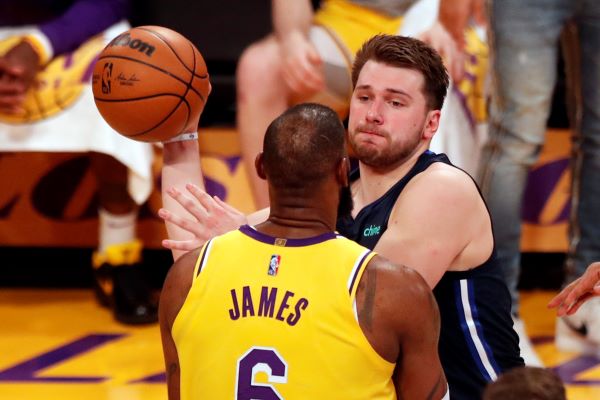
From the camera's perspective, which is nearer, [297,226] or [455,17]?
[297,226]

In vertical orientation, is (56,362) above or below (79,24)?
below

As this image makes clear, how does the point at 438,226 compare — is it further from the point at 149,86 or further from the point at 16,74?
the point at 16,74

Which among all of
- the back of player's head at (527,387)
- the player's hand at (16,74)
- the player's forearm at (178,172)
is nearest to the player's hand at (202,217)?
the player's forearm at (178,172)

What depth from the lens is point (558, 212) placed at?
564cm

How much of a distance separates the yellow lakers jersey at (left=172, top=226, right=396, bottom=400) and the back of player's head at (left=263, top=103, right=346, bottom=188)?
A: 0.13 metres

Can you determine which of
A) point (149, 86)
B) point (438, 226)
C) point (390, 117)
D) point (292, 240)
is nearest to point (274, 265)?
point (292, 240)

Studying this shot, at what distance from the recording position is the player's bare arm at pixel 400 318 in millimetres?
2334

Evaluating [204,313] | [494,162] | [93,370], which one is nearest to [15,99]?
[93,370]

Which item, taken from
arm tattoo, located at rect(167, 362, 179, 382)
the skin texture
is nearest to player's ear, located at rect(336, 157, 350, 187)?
the skin texture

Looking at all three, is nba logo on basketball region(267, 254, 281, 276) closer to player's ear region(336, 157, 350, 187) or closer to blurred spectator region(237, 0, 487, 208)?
player's ear region(336, 157, 350, 187)

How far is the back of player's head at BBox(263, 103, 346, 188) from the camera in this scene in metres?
2.40

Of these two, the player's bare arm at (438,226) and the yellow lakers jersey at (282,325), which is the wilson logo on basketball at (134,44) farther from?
the yellow lakers jersey at (282,325)

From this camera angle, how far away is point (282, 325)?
234 centimetres

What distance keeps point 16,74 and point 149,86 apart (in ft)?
6.98
